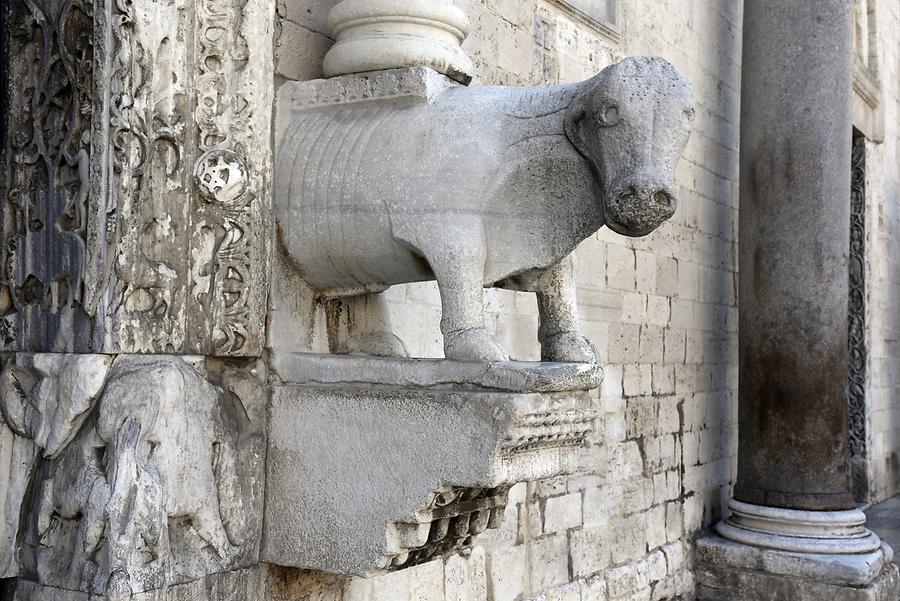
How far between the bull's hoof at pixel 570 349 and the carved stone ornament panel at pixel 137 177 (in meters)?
0.75

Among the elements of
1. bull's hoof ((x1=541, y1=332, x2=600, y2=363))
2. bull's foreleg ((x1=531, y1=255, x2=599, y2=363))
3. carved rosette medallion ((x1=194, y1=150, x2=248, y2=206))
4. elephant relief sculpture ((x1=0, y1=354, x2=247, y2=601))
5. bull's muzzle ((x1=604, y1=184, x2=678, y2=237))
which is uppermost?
carved rosette medallion ((x1=194, y1=150, x2=248, y2=206))

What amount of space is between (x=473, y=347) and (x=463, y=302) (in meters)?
0.11

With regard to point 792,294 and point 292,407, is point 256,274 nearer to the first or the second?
point 292,407

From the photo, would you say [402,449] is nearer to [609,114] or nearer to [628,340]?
[609,114]

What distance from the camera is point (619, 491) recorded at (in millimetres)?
4723

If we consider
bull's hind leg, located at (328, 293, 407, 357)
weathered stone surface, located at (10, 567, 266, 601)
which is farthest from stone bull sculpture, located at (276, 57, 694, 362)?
weathered stone surface, located at (10, 567, 266, 601)

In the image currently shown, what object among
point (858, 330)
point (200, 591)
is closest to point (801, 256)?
point (858, 330)

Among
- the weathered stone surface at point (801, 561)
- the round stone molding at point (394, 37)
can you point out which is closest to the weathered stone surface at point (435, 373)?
the round stone molding at point (394, 37)

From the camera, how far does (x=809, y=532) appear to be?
5203mm

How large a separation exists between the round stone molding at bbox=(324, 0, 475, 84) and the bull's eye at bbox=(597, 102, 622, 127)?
580mm

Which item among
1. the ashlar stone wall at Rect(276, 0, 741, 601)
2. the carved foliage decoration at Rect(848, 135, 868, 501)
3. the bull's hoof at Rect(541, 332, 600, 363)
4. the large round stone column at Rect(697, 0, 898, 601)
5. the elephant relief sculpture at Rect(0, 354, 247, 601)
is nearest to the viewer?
the elephant relief sculpture at Rect(0, 354, 247, 601)

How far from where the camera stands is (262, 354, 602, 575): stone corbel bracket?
212 centimetres

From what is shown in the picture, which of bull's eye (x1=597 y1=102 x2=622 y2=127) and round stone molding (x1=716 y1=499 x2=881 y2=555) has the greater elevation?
bull's eye (x1=597 y1=102 x2=622 y2=127)

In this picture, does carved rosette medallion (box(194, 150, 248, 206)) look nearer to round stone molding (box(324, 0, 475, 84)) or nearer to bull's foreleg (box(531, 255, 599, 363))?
round stone molding (box(324, 0, 475, 84))
